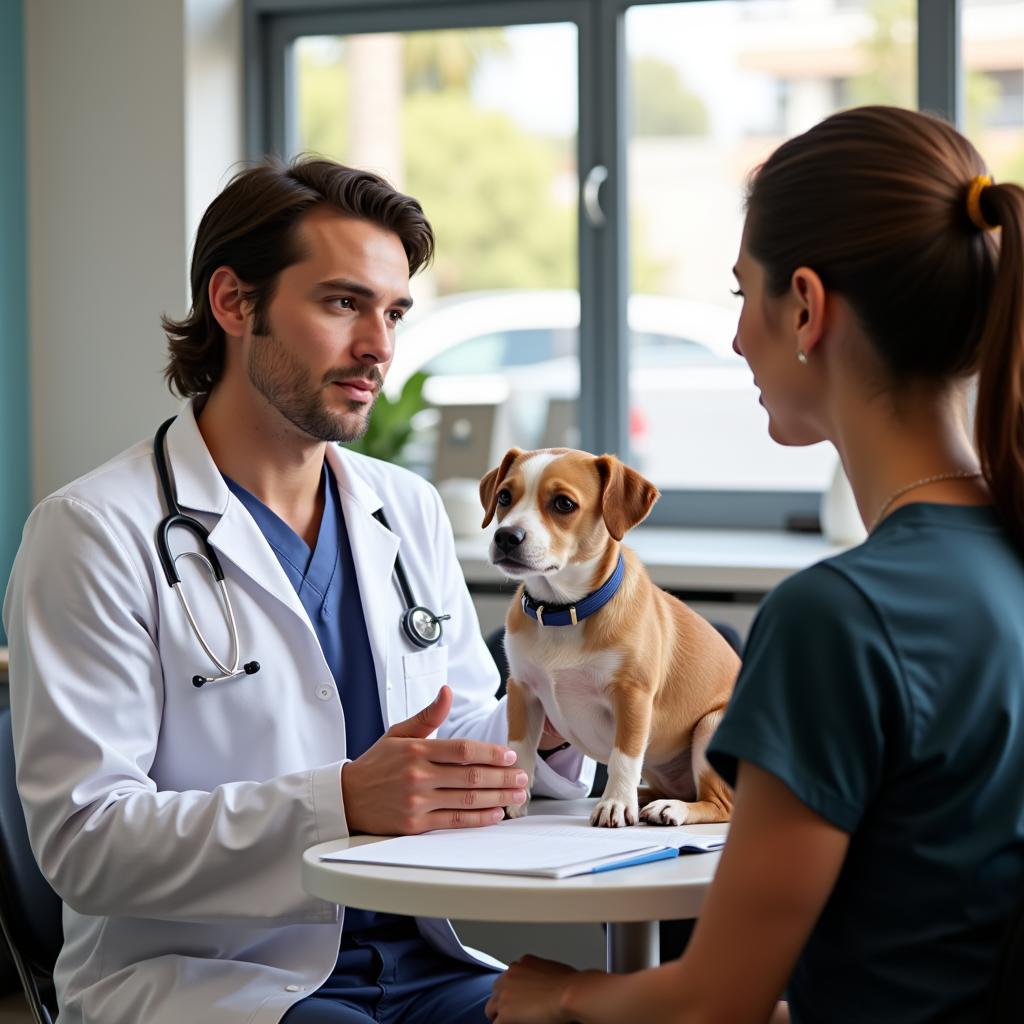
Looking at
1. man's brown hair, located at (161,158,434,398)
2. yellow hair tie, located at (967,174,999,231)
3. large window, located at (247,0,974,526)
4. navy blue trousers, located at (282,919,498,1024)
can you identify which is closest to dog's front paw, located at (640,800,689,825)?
navy blue trousers, located at (282,919,498,1024)

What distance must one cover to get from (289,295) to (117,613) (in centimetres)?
51

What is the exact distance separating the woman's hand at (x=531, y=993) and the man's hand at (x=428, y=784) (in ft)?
0.67

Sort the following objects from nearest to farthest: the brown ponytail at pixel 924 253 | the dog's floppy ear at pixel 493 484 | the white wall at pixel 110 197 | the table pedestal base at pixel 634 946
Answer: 1. the brown ponytail at pixel 924 253
2. the table pedestal base at pixel 634 946
3. the dog's floppy ear at pixel 493 484
4. the white wall at pixel 110 197

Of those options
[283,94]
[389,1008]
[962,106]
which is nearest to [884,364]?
[389,1008]

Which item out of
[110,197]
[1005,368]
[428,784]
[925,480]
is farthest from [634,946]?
[110,197]

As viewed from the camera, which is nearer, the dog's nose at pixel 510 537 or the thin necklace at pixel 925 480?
the thin necklace at pixel 925 480

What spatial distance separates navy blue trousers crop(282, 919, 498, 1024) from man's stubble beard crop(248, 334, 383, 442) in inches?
24.8

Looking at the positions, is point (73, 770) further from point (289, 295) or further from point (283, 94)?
point (283, 94)

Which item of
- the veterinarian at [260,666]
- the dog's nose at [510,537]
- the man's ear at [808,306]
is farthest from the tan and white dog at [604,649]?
the man's ear at [808,306]

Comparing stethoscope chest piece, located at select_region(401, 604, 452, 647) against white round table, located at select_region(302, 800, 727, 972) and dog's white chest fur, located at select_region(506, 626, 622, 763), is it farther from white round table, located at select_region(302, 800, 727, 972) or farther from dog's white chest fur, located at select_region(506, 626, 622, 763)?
white round table, located at select_region(302, 800, 727, 972)

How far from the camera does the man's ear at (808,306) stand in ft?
3.30

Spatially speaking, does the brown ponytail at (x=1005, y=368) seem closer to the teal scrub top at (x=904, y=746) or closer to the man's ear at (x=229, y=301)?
the teal scrub top at (x=904, y=746)

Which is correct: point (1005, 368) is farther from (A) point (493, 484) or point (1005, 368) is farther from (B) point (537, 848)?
(A) point (493, 484)

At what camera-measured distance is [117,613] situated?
1477 mm
